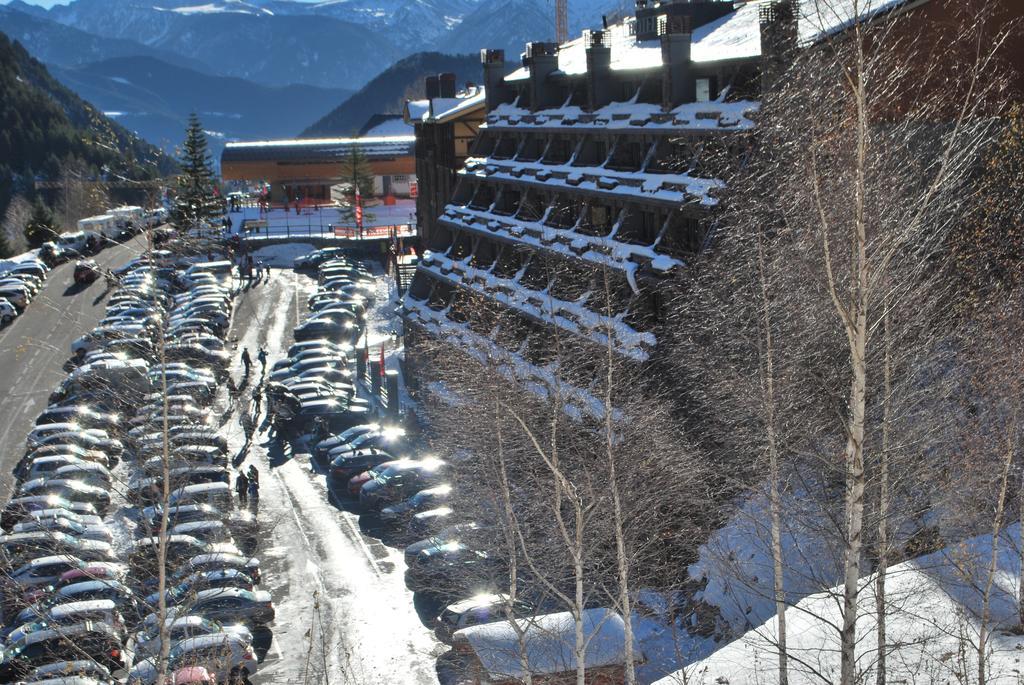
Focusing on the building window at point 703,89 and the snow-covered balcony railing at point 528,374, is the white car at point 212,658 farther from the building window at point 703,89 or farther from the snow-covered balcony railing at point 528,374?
the building window at point 703,89

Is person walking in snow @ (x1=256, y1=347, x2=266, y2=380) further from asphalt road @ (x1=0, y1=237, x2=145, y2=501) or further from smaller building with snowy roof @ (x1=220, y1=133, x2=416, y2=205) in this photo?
smaller building with snowy roof @ (x1=220, y1=133, x2=416, y2=205)

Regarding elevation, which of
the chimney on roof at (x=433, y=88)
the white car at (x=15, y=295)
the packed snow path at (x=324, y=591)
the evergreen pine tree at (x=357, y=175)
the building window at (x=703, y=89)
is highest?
the chimney on roof at (x=433, y=88)

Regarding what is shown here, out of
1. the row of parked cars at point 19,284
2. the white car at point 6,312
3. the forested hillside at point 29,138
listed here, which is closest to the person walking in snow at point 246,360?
the white car at point 6,312

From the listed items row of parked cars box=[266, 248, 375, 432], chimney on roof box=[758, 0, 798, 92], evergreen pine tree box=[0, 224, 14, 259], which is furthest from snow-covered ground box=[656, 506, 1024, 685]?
evergreen pine tree box=[0, 224, 14, 259]

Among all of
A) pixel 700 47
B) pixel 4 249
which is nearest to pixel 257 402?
pixel 700 47

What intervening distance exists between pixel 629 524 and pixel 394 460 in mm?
19532

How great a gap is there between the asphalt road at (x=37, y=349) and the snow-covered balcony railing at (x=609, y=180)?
1665cm

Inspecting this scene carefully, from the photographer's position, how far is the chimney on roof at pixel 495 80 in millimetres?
55000

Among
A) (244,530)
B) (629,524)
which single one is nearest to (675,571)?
(629,524)

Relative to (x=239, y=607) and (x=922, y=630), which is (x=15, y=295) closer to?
(x=239, y=607)

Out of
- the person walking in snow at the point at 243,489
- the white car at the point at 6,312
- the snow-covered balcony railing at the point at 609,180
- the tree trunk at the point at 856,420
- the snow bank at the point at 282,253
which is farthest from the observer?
the snow bank at the point at 282,253

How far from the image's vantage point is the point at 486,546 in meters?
26.1

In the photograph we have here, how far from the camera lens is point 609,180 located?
38906 millimetres

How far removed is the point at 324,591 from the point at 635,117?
1940 centimetres
